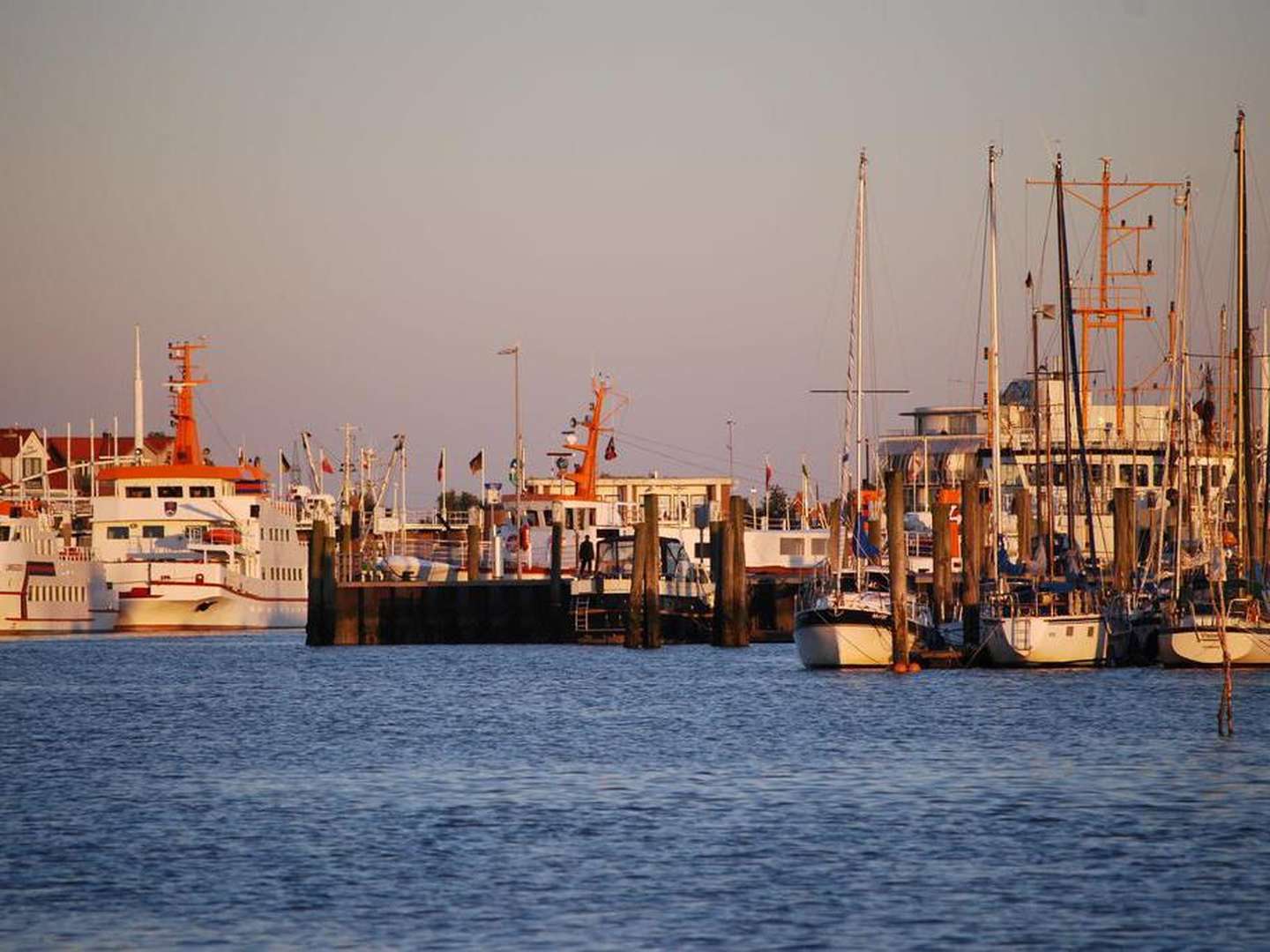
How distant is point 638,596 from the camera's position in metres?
80.8

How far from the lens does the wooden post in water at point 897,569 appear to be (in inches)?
2334

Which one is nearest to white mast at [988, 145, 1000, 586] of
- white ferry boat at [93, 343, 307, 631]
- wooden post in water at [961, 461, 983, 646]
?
wooden post in water at [961, 461, 983, 646]

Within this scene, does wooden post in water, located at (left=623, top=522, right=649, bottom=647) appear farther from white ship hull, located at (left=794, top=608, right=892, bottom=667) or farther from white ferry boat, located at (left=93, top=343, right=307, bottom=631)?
white ferry boat, located at (left=93, top=343, right=307, bottom=631)

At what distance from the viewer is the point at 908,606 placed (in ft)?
215

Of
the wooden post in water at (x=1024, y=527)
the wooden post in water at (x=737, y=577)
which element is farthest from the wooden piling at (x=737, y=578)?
the wooden post in water at (x=1024, y=527)

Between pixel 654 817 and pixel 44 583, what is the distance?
248ft

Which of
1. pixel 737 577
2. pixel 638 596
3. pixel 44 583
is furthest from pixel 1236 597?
pixel 44 583

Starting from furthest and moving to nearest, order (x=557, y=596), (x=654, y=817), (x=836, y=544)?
(x=557, y=596) < (x=836, y=544) < (x=654, y=817)

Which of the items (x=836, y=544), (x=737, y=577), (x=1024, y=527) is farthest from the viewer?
(x=1024, y=527)

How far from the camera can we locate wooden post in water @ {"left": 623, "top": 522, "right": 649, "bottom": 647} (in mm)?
78562

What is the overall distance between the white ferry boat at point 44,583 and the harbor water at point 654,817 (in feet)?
142

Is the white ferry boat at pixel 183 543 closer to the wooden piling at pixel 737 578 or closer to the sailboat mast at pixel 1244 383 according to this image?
the wooden piling at pixel 737 578

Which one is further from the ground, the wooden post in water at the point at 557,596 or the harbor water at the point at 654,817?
the wooden post in water at the point at 557,596

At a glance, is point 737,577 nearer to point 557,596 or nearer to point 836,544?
point 836,544
